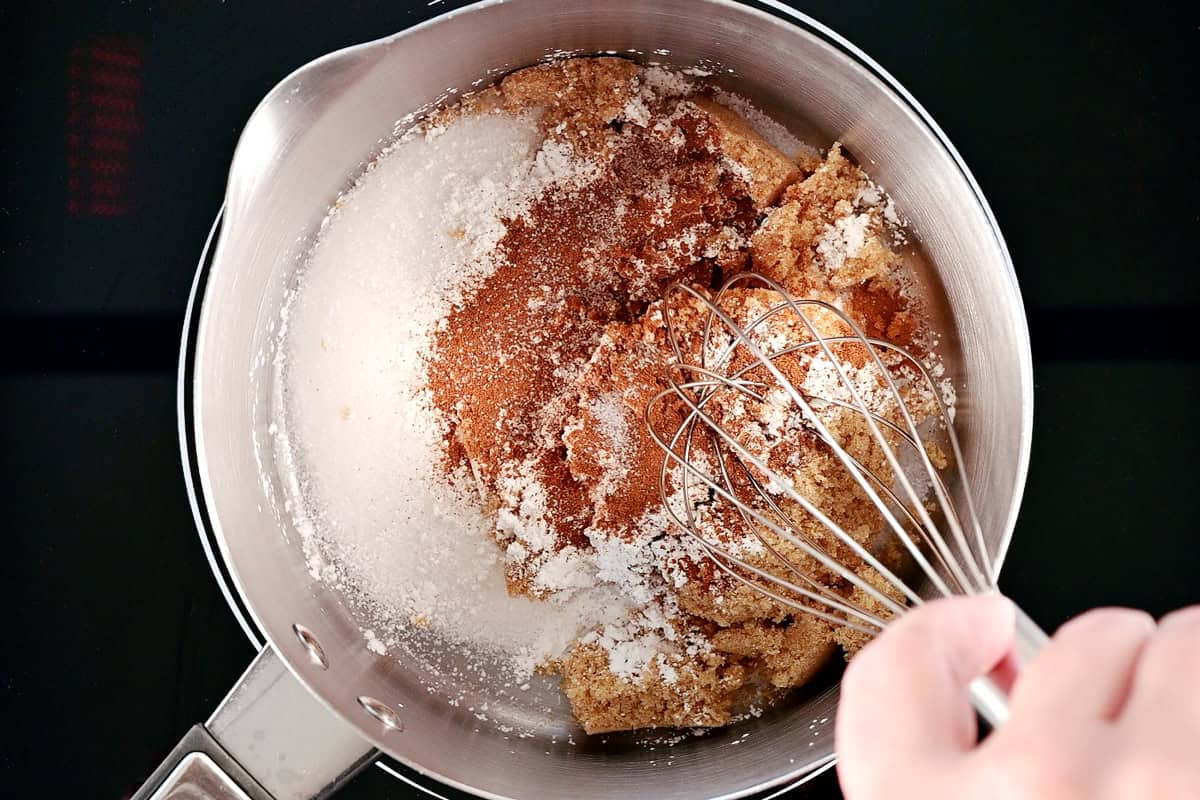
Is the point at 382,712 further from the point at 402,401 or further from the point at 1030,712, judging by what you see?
the point at 1030,712

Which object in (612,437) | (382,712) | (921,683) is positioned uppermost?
(921,683)

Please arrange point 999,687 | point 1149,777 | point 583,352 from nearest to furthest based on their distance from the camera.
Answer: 1. point 1149,777
2. point 999,687
3. point 583,352

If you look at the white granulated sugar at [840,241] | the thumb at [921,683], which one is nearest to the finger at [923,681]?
the thumb at [921,683]

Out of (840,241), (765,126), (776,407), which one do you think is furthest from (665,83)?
(776,407)

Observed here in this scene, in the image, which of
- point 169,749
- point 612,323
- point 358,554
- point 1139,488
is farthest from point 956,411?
point 169,749

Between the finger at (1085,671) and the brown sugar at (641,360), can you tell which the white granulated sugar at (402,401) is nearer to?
the brown sugar at (641,360)

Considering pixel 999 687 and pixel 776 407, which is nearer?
pixel 999 687

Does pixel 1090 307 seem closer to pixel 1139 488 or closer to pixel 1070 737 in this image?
pixel 1139 488
